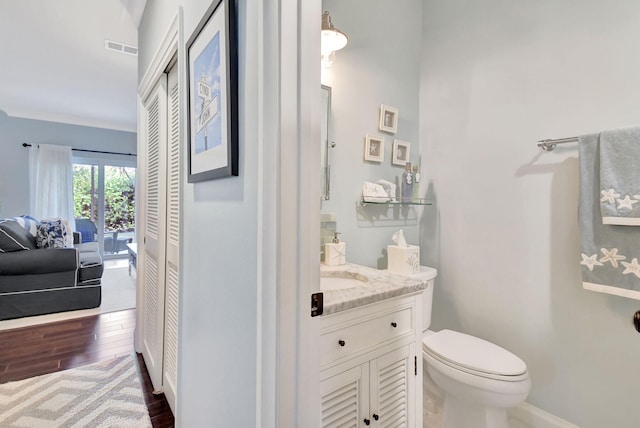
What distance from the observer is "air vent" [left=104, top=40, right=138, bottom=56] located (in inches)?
104

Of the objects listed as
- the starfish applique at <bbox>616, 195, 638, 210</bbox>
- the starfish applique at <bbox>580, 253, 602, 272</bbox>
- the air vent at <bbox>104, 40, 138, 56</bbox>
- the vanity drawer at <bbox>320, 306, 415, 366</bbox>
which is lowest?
the vanity drawer at <bbox>320, 306, 415, 366</bbox>

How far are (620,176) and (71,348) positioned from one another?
11.9ft

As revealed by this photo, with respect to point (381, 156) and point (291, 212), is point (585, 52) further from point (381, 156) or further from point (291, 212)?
point (291, 212)

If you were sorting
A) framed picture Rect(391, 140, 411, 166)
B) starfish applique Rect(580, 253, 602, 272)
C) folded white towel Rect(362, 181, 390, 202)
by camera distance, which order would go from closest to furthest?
starfish applique Rect(580, 253, 602, 272)
folded white towel Rect(362, 181, 390, 202)
framed picture Rect(391, 140, 411, 166)

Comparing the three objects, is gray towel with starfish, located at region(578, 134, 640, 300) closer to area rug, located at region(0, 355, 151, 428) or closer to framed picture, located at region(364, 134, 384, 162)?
framed picture, located at region(364, 134, 384, 162)

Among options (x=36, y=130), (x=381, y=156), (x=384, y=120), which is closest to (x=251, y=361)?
(x=381, y=156)

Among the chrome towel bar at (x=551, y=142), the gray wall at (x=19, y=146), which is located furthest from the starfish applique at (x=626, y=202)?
the gray wall at (x=19, y=146)

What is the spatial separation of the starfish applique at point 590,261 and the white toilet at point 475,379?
20.7 inches

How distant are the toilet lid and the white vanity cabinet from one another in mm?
285

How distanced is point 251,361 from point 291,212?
1.31 ft

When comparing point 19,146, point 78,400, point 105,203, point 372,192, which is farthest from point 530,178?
point 19,146

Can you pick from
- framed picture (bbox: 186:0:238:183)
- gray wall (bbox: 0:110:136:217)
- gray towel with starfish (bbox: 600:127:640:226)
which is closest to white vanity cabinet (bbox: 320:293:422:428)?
framed picture (bbox: 186:0:238:183)

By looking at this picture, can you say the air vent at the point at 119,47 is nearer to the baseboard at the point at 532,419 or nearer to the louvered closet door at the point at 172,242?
the louvered closet door at the point at 172,242

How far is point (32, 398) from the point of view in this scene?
1765 millimetres
